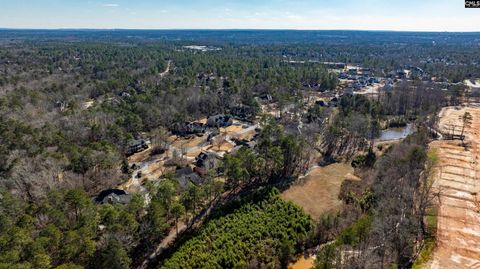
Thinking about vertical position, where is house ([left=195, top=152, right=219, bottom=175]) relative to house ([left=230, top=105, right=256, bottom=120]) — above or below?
below

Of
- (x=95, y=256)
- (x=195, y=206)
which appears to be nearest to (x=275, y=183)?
(x=195, y=206)

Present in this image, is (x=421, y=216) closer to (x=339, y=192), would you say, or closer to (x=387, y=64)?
(x=339, y=192)

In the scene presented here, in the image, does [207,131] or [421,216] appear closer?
[421,216]

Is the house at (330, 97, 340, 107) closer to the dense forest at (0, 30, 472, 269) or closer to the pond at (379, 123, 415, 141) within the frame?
the dense forest at (0, 30, 472, 269)

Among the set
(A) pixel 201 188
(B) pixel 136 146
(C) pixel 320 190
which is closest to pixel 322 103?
(C) pixel 320 190

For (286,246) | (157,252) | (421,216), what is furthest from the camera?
(421,216)

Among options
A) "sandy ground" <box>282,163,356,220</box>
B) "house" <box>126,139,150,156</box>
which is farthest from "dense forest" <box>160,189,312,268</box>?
"house" <box>126,139,150,156</box>

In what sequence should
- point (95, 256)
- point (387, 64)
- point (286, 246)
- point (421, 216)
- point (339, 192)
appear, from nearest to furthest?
point (95, 256) → point (286, 246) → point (421, 216) → point (339, 192) → point (387, 64)
